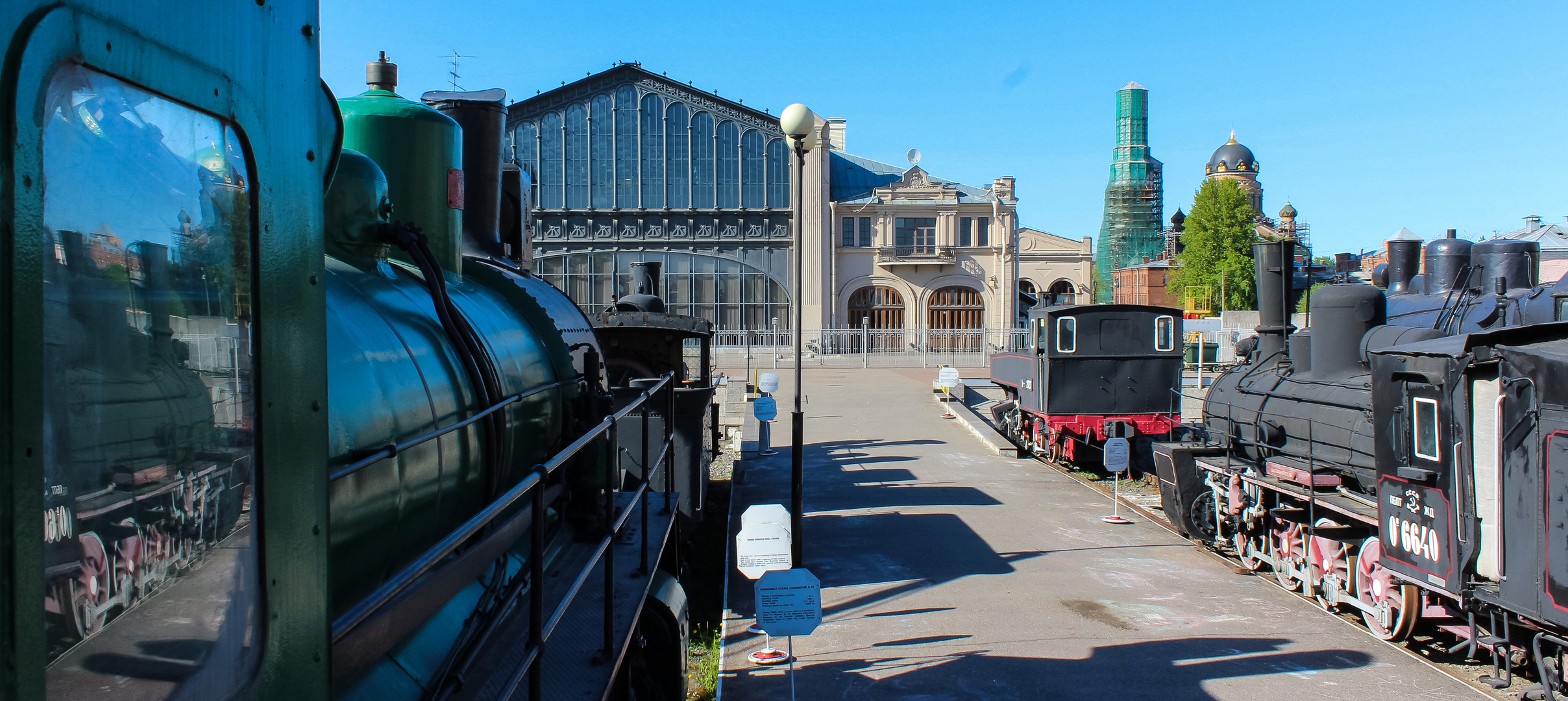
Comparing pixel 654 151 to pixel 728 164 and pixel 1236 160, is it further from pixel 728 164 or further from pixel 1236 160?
pixel 1236 160

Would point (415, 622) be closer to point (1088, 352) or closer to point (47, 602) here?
point (47, 602)

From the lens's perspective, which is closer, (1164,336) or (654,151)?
(1164,336)

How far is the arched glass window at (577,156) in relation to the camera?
132 feet

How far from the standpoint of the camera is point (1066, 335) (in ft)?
47.4

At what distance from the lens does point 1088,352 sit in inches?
567

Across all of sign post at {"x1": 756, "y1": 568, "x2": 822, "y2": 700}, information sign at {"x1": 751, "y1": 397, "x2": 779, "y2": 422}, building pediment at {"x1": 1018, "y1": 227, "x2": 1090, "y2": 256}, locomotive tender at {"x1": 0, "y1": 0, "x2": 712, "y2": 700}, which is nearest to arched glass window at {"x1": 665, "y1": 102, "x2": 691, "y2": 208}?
building pediment at {"x1": 1018, "y1": 227, "x2": 1090, "y2": 256}

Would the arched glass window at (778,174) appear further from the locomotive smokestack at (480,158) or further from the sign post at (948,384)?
the locomotive smokestack at (480,158)

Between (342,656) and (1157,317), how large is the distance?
14.1 metres

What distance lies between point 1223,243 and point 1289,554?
137ft

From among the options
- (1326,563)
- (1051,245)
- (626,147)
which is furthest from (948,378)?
(1051,245)

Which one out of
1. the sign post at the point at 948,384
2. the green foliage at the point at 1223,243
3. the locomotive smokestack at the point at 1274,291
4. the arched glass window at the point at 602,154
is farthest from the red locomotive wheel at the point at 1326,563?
the green foliage at the point at 1223,243

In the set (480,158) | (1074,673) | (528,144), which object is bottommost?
(1074,673)

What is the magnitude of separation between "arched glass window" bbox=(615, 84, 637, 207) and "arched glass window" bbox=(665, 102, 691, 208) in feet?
4.48

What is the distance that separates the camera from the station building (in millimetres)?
40281
